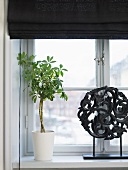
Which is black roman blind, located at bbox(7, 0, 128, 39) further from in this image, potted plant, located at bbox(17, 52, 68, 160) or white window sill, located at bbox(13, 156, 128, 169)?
white window sill, located at bbox(13, 156, 128, 169)

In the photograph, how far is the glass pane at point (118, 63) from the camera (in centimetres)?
240

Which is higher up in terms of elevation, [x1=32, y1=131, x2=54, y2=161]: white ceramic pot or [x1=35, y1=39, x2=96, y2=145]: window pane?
[x1=35, y1=39, x2=96, y2=145]: window pane

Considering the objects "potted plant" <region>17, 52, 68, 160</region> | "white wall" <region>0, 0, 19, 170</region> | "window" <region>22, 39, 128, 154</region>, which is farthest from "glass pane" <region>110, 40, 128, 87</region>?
"white wall" <region>0, 0, 19, 170</region>

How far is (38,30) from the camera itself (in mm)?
2051

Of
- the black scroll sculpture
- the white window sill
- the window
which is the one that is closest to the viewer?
the white window sill

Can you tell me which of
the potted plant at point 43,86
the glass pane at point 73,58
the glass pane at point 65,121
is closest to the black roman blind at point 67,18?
the potted plant at point 43,86

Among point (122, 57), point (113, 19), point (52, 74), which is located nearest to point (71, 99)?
point (52, 74)

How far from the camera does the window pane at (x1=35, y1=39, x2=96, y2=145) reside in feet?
7.79

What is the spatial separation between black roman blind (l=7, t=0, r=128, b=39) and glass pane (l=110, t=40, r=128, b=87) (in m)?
0.35

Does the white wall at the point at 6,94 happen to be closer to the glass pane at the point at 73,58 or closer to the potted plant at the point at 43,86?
the potted plant at the point at 43,86

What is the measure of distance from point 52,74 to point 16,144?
0.51 m

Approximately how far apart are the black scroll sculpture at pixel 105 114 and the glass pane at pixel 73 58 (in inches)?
8.0

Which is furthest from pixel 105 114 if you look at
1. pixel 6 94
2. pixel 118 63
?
pixel 6 94

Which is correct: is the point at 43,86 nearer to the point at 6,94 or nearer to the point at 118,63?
the point at 6,94
